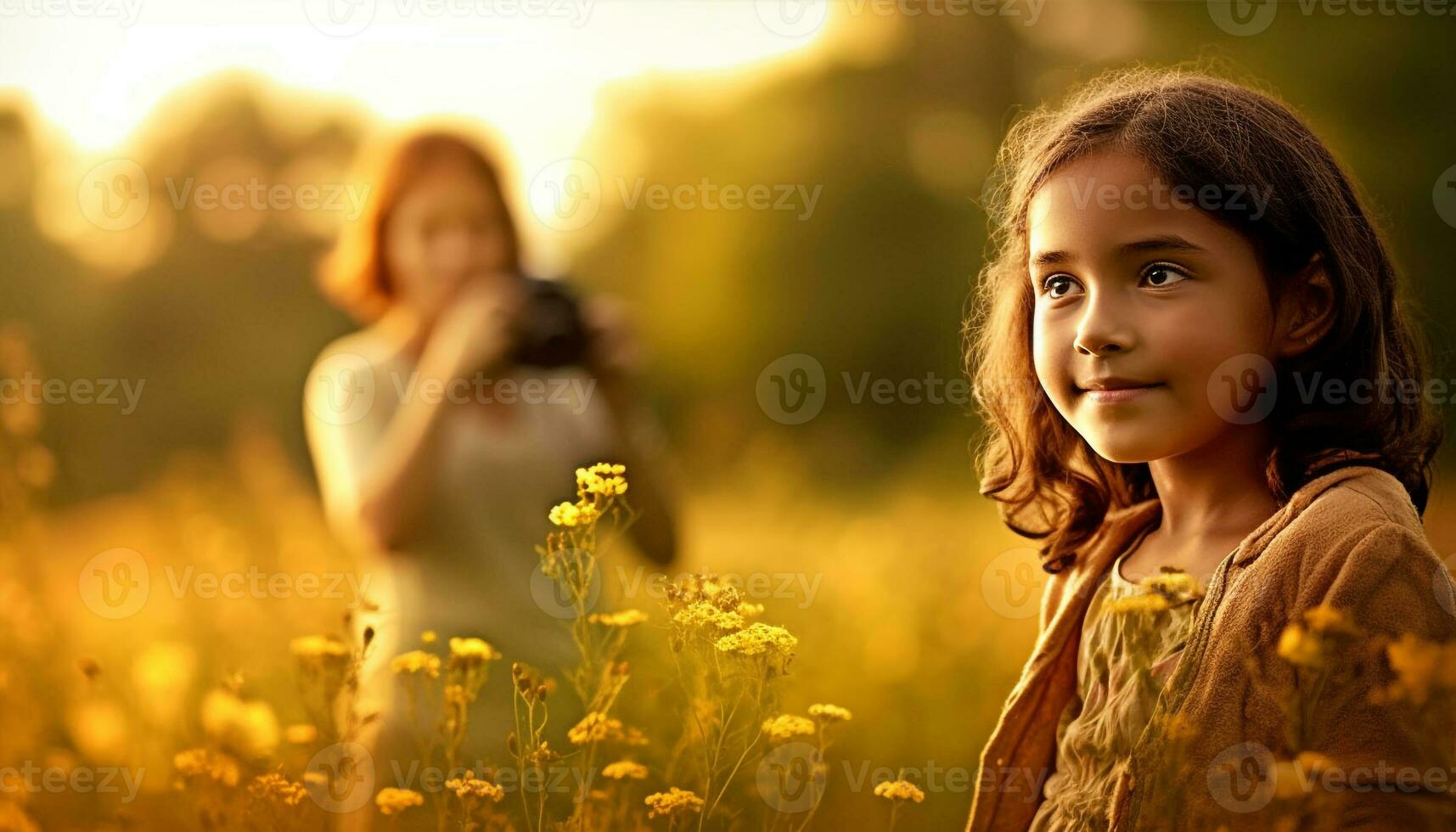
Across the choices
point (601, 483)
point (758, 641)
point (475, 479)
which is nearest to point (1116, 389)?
point (758, 641)

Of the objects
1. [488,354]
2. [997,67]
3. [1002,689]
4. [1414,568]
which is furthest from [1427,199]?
[1414,568]

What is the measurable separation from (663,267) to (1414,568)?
1190cm

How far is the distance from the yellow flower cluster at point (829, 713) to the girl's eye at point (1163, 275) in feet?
2.19

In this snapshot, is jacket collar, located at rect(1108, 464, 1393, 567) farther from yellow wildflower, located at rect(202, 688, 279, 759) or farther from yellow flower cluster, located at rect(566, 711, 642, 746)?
yellow wildflower, located at rect(202, 688, 279, 759)

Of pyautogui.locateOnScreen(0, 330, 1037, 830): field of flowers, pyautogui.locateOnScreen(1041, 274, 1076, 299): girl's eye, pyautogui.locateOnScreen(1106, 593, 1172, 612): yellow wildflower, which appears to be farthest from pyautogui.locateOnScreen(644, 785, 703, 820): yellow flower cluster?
pyautogui.locateOnScreen(1041, 274, 1076, 299): girl's eye

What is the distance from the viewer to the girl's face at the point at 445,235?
10.5ft

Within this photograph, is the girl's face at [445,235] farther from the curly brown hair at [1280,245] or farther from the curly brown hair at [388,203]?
the curly brown hair at [1280,245]

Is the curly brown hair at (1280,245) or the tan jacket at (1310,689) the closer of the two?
the tan jacket at (1310,689)

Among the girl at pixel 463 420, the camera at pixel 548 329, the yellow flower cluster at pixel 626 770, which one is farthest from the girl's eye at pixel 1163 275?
the camera at pixel 548 329

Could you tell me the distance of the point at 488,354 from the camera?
2.86m

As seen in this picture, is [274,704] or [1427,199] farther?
[1427,199]

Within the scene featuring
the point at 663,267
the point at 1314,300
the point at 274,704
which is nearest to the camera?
the point at 1314,300

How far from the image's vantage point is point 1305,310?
64.1 inches

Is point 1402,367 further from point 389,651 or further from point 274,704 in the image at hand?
point 274,704
